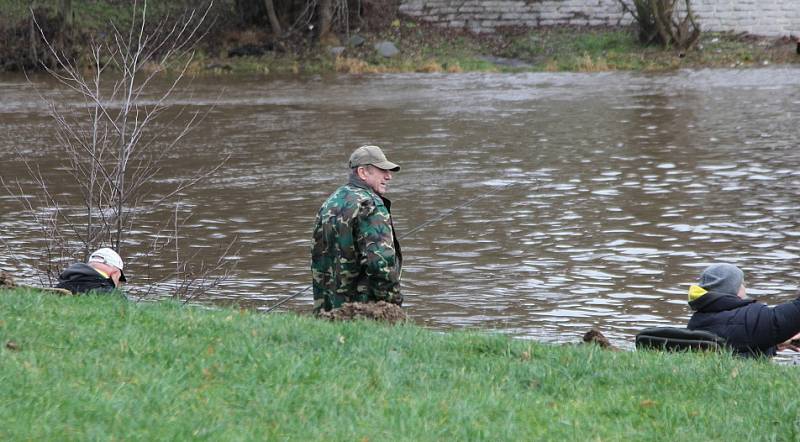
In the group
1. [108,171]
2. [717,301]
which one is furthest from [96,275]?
[108,171]

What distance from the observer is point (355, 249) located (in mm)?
8352

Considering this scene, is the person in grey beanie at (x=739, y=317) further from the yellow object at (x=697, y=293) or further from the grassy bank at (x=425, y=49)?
the grassy bank at (x=425, y=49)

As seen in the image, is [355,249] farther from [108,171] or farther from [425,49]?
[425,49]

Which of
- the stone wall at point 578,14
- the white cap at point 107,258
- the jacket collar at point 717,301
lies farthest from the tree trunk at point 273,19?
the jacket collar at point 717,301

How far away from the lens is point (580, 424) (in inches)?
229

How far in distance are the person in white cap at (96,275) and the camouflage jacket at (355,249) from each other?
1.65 meters

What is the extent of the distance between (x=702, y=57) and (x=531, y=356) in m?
31.7

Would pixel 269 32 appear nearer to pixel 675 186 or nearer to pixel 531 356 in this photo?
pixel 675 186

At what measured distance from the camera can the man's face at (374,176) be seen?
8.38m

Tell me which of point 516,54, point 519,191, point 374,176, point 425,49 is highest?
point 374,176

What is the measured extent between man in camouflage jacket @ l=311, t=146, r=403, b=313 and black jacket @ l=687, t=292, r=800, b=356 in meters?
1.99

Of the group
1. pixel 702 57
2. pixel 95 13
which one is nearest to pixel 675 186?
pixel 702 57

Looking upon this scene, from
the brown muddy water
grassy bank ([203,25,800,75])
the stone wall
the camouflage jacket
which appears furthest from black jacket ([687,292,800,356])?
the stone wall

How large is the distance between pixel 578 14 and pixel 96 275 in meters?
35.3
